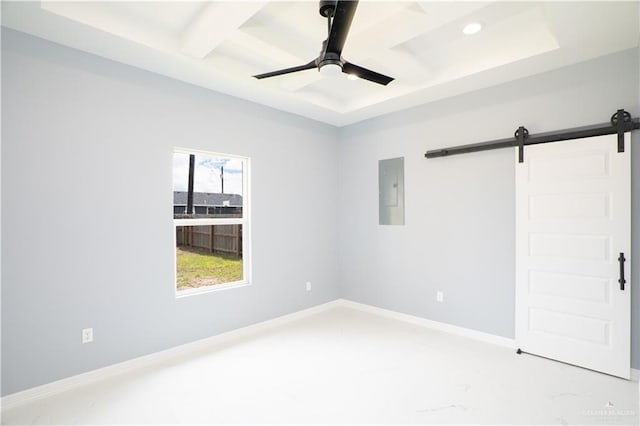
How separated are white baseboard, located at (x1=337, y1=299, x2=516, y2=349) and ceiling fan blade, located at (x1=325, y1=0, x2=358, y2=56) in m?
3.22

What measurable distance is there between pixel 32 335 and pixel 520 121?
4654mm

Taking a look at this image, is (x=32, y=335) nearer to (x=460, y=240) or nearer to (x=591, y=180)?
(x=460, y=240)

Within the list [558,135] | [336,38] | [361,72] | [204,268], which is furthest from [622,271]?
[204,268]

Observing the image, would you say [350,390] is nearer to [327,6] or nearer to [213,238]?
[213,238]

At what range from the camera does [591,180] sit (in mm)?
2857

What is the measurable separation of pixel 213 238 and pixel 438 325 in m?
2.85

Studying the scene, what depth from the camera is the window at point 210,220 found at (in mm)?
3387

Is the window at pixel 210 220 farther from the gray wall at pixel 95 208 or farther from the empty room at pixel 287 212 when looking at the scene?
the gray wall at pixel 95 208

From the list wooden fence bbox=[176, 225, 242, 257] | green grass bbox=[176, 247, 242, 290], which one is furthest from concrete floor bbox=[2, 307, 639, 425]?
wooden fence bbox=[176, 225, 242, 257]

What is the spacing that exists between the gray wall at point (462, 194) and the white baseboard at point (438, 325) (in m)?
0.06

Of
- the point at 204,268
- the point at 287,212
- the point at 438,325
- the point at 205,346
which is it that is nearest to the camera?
the point at 205,346

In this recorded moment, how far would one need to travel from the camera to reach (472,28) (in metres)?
2.62

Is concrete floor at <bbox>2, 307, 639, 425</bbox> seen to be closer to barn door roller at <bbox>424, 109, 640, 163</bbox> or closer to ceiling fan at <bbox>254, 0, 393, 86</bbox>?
barn door roller at <bbox>424, 109, 640, 163</bbox>

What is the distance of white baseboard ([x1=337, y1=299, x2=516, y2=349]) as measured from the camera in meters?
3.43
